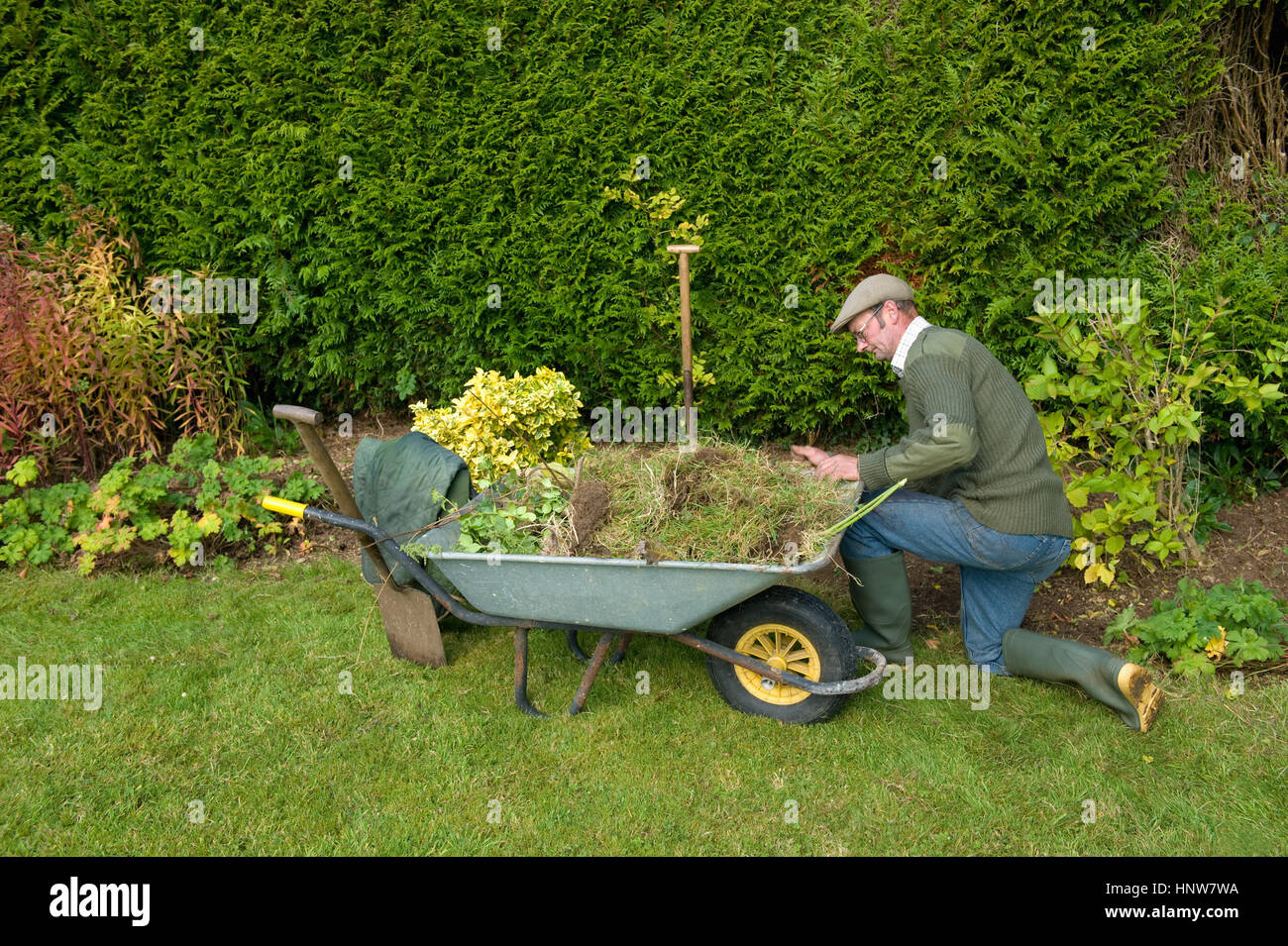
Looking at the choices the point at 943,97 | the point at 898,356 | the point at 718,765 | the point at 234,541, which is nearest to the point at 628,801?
the point at 718,765

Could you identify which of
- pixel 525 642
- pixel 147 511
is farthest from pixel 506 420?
pixel 147 511

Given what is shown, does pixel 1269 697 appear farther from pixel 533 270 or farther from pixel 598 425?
pixel 533 270

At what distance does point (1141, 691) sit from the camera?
124 inches

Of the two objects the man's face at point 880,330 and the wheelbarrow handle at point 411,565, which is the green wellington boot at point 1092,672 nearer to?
the man's face at point 880,330

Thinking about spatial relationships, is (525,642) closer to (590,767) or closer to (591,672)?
(591,672)

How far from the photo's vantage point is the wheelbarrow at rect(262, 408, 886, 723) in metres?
2.98

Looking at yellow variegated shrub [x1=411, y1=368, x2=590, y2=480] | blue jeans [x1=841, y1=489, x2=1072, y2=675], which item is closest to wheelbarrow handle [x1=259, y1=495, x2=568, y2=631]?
yellow variegated shrub [x1=411, y1=368, x2=590, y2=480]

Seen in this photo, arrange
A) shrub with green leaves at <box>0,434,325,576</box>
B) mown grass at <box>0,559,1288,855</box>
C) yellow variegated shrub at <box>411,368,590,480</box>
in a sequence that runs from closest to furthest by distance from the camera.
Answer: mown grass at <box>0,559,1288,855</box>, yellow variegated shrub at <box>411,368,590,480</box>, shrub with green leaves at <box>0,434,325,576</box>

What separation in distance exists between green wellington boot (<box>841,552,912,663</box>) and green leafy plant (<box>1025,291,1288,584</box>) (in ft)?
3.29

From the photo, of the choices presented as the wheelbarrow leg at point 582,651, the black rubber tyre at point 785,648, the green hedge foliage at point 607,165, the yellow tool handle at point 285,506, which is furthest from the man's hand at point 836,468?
the yellow tool handle at point 285,506

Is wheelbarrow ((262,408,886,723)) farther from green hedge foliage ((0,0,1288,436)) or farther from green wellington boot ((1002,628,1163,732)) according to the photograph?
green hedge foliage ((0,0,1288,436))

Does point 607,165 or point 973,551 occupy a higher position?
point 607,165

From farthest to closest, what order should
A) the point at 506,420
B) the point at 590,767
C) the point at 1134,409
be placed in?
the point at 506,420, the point at 1134,409, the point at 590,767

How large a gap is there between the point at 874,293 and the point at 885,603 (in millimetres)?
1199
